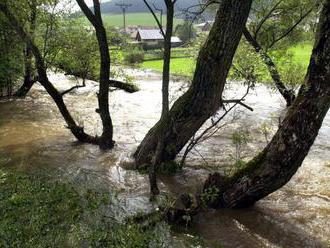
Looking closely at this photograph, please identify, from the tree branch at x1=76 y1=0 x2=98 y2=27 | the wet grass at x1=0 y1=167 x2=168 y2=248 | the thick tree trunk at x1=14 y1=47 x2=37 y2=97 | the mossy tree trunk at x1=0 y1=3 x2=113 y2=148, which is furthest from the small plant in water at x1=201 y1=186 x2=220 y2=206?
the thick tree trunk at x1=14 y1=47 x2=37 y2=97

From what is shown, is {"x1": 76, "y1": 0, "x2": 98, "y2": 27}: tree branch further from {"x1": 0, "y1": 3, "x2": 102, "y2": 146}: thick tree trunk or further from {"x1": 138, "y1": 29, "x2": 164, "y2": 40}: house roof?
{"x1": 138, "y1": 29, "x2": 164, "y2": 40}: house roof

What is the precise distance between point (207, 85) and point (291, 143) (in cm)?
289

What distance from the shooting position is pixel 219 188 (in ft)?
26.8

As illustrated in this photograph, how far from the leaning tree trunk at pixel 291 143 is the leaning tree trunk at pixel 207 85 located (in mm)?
1959

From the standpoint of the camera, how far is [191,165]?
451 inches

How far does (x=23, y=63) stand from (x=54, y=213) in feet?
50.6

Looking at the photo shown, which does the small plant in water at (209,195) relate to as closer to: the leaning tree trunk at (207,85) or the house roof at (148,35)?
the leaning tree trunk at (207,85)

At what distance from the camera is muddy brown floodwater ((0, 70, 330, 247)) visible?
746 cm

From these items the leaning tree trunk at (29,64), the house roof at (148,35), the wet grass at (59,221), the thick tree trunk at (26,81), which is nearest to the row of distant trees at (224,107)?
the wet grass at (59,221)

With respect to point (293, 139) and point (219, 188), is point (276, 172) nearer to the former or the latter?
point (293, 139)

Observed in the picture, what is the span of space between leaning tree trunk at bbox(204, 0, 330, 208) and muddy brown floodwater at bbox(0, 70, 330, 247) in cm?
49

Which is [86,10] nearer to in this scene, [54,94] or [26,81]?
[54,94]

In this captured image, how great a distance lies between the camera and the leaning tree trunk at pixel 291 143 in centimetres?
668

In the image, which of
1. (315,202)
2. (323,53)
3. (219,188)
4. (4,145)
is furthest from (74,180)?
(323,53)
